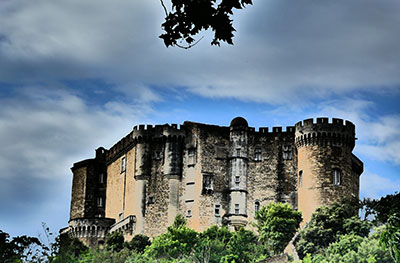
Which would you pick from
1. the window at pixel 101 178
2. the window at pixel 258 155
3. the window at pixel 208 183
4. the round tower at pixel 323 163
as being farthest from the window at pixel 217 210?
the window at pixel 101 178

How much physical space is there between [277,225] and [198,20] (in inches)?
2239

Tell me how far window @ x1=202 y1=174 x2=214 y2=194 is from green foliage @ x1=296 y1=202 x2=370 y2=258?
11709mm

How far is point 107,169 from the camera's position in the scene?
9031 centimetres

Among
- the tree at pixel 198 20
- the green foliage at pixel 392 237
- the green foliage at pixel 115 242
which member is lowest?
the green foliage at pixel 392 237

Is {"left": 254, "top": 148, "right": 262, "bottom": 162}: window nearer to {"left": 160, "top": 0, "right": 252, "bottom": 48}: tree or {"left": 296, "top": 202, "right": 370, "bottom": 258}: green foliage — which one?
{"left": 296, "top": 202, "right": 370, "bottom": 258}: green foliage

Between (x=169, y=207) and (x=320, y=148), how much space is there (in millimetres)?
15078

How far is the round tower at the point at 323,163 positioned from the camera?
72.6 metres

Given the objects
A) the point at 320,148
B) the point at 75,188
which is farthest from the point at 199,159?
the point at 75,188

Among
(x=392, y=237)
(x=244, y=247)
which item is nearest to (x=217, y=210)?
(x=244, y=247)

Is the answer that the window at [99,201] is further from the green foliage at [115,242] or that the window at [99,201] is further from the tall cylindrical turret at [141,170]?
the green foliage at [115,242]

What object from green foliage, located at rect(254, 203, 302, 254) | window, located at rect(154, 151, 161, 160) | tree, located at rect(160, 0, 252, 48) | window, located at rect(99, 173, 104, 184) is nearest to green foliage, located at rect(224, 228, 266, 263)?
green foliage, located at rect(254, 203, 302, 254)

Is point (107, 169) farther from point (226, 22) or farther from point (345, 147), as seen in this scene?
point (226, 22)

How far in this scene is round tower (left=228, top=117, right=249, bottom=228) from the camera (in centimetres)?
7612

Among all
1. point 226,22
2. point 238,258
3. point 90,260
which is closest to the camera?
point 226,22
